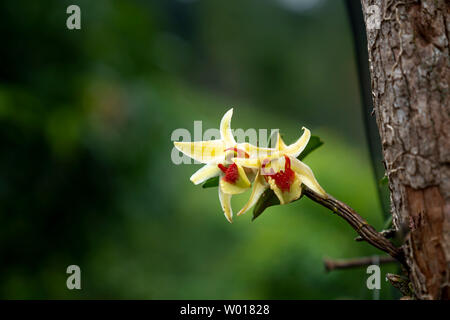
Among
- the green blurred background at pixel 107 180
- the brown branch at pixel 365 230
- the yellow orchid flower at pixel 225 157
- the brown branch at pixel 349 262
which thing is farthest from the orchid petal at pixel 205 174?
the green blurred background at pixel 107 180

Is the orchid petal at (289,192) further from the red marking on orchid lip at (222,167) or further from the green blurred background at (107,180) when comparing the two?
the green blurred background at (107,180)

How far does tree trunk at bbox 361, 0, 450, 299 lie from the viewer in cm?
48

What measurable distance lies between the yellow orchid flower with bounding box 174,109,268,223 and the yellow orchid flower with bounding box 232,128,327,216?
0.4 inches

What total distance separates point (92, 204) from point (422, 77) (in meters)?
1.57

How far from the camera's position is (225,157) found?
54 cm

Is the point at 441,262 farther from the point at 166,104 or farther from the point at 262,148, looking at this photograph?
the point at 166,104

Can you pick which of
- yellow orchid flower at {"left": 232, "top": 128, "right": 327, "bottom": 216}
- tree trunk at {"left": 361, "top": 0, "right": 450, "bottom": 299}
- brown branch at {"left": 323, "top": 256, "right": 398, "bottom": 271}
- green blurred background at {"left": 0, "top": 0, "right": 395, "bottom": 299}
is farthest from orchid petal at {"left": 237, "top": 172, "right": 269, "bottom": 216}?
green blurred background at {"left": 0, "top": 0, "right": 395, "bottom": 299}

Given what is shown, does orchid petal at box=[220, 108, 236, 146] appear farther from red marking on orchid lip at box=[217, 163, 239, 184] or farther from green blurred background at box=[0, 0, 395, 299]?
green blurred background at box=[0, 0, 395, 299]

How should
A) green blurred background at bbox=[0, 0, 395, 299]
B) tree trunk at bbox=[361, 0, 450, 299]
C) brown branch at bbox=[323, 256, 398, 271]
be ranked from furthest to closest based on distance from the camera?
green blurred background at bbox=[0, 0, 395, 299] < brown branch at bbox=[323, 256, 398, 271] < tree trunk at bbox=[361, 0, 450, 299]

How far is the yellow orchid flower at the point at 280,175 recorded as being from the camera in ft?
1.72

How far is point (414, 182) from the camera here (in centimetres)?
49

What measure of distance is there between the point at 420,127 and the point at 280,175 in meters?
0.17

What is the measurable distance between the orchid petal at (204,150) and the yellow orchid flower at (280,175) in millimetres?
37

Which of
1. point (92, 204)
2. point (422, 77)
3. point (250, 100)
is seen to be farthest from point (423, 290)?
point (250, 100)
